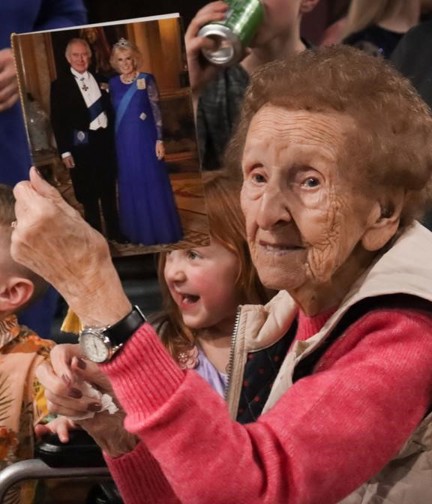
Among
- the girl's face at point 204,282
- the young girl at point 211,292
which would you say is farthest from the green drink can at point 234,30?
the girl's face at point 204,282

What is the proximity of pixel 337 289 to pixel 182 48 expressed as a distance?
332 millimetres

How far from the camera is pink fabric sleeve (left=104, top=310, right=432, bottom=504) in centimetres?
105

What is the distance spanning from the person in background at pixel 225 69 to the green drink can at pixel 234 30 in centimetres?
Result: 4

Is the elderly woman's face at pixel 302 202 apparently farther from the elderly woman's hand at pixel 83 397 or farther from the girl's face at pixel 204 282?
the girl's face at pixel 204 282

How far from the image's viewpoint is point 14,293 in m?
1.94

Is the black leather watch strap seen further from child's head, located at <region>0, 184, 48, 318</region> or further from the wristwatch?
child's head, located at <region>0, 184, 48, 318</region>

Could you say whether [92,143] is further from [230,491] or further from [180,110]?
[230,491]

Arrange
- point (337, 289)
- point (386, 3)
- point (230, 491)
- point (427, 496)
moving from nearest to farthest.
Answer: point (230, 491)
point (427, 496)
point (337, 289)
point (386, 3)

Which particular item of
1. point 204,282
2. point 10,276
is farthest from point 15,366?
point 204,282

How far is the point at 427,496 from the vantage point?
1152 millimetres

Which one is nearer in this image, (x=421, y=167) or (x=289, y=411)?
(x=289, y=411)

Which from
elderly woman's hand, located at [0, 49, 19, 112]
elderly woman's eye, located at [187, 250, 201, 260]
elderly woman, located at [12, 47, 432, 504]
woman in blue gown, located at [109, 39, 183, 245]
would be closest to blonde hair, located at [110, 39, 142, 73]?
woman in blue gown, located at [109, 39, 183, 245]

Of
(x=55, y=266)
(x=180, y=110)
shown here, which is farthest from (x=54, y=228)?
(x=180, y=110)

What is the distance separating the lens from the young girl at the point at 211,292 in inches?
72.0
